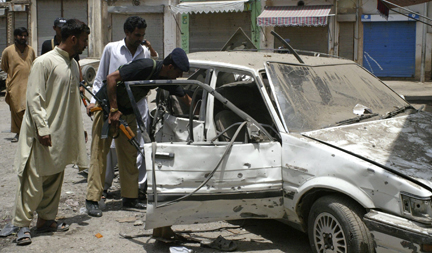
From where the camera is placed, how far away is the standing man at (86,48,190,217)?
4.23 meters

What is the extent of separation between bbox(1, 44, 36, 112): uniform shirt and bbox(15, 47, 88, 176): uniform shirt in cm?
366

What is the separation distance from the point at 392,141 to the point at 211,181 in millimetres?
1410

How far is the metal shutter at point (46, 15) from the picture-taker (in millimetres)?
24297

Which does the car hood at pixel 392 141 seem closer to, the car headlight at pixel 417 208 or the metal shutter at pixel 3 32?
the car headlight at pixel 417 208

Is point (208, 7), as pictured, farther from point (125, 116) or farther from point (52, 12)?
point (125, 116)

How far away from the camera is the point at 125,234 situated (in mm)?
4188

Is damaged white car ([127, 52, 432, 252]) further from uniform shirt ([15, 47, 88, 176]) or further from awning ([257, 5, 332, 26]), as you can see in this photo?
awning ([257, 5, 332, 26])

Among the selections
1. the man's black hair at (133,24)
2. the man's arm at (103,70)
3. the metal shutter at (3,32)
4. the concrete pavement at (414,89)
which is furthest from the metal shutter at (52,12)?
the man's black hair at (133,24)

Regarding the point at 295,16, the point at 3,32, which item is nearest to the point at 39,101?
the point at 295,16

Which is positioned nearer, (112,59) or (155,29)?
(112,59)

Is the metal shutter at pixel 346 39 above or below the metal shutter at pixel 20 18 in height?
below

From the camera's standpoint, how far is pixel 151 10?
22266 millimetres

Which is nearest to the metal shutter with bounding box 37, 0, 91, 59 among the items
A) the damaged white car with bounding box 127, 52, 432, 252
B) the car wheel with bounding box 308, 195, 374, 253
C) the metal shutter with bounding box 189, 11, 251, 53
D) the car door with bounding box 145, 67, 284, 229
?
the metal shutter with bounding box 189, 11, 251, 53

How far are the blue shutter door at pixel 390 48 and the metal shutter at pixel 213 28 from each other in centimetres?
536
